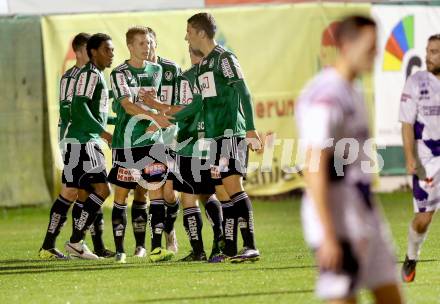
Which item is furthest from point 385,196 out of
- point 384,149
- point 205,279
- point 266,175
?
point 205,279

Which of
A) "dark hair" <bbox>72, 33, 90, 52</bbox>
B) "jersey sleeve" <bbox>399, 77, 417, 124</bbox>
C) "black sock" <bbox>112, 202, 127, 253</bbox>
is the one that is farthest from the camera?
"dark hair" <bbox>72, 33, 90, 52</bbox>

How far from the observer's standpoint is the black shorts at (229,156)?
11516mm

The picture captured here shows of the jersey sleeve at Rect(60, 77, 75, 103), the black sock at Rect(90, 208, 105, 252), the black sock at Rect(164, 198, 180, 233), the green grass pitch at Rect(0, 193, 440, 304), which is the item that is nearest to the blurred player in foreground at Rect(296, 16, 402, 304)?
the green grass pitch at Rect(0, 193, 440, 304)

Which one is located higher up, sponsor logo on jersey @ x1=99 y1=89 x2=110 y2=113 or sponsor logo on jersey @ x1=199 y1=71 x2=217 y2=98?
sponsor logo on jersey @ x1=199 y1=71 x2=217 y2=98

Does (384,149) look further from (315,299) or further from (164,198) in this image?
(315,299)

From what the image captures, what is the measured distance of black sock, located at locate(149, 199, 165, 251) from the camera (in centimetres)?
1214

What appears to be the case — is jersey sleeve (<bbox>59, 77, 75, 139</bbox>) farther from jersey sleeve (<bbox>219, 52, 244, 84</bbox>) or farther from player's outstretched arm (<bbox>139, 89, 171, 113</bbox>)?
jersey sleeve (<bbox>219, 52, 244, 84</bbox>)

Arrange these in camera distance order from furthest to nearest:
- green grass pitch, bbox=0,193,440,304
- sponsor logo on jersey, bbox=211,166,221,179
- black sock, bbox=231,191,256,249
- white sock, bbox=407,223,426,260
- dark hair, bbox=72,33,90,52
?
dark hair, bbox=72,33,90,52 → sponsor logo on jersey, bbox=211,166,221,179 → black sock, bbox=231,191,256,249 → white sock, bbox=407,223,426,260 → green grass pitch, bbox=0,193,440,304

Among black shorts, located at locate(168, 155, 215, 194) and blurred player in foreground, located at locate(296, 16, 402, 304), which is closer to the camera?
blurred player in foreground, located at locate(296, 16, 402, 304)

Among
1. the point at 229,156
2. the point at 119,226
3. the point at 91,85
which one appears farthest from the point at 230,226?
the point at 91,85

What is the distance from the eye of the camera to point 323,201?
18.5ft

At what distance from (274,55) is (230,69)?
9391 mm

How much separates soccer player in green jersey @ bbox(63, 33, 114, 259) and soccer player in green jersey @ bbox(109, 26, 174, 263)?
17.7 inches

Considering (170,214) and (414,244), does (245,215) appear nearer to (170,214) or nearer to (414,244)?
(170,214)
